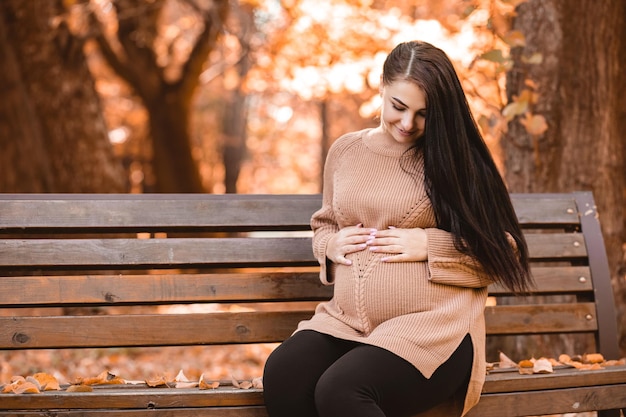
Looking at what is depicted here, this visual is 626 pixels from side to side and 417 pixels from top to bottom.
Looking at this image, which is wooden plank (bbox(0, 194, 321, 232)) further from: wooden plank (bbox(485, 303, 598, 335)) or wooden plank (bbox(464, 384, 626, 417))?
wooden plank (bbox(464, 384, 626, 417))

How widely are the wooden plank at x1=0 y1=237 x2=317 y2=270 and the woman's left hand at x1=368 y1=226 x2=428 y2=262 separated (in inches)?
24.1

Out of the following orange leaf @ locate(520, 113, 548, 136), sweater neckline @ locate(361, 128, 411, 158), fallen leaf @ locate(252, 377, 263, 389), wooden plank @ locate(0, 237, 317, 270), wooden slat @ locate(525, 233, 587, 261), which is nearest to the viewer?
fallen leaf @ locate(252, 377, 263, 389)

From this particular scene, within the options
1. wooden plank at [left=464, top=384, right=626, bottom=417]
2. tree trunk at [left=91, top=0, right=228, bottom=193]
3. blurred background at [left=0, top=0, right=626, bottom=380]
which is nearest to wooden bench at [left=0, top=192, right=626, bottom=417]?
wooden plank at [left=464, top=384, right=626, bottom=417]

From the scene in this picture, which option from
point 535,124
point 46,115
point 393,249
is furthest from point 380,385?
point 46,115

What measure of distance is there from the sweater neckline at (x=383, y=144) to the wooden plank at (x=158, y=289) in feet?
2.18

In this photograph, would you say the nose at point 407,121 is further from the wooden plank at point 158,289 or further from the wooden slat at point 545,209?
the wooden slat at point 545,209

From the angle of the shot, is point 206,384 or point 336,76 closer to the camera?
point 206,384

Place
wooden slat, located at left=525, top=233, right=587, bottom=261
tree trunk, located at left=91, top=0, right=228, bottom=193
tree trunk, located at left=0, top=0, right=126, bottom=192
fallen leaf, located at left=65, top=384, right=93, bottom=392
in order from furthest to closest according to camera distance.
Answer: tree trunk, located at left=91, top=0, right=228, bottom=193, tree trunk, located at left=0, top=0, right=126, bottom=192, wooden slat, located at left=525, top=233, right=587, bottom=261, fallen leaf, located at left=65, top=384, right=93, bottom=392

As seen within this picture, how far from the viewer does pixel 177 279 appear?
342cm

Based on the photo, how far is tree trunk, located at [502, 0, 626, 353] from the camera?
453 centimetres

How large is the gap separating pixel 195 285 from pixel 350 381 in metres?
1.02

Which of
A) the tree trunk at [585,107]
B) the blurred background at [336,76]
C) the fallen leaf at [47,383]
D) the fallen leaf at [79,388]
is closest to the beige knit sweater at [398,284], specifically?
the fallen leaf at [79,388]

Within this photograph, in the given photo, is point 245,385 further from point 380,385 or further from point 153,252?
point 153,252

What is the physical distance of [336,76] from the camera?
8469 millimetres
